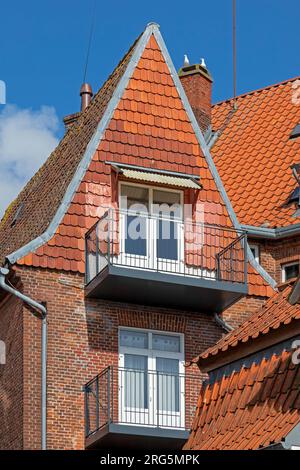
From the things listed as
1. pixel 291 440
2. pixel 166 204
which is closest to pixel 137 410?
pixel 166 204

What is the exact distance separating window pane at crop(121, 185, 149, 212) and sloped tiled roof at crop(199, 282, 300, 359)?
7084mm

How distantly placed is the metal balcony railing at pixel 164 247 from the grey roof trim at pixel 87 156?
2.74 feet

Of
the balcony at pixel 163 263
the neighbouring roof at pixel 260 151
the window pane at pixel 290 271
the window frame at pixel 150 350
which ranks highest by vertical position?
the neighbouring roof at pixel 260 151

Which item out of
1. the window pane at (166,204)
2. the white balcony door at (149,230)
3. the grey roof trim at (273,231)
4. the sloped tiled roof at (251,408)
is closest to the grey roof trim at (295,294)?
the sloped tiled roof at (251,408)

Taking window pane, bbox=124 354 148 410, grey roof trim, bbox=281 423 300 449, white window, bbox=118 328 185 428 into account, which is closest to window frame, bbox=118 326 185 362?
white window, bbox=118 328 185 428

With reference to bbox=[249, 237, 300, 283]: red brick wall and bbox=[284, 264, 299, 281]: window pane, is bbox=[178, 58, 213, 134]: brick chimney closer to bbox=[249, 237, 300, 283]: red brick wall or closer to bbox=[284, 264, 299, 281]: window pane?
bbox=[249, 237, 300, 283]: red brick wall

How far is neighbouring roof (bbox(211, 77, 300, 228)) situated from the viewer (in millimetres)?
40000

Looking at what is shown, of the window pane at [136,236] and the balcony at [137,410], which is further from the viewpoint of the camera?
the window pane at [136,236]

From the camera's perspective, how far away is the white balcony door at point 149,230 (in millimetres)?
35094

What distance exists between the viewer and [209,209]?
36812mm

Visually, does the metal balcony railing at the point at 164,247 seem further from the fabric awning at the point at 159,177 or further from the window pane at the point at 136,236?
the fabric awning at the point at 159,177
